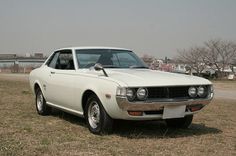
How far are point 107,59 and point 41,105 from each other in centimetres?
220

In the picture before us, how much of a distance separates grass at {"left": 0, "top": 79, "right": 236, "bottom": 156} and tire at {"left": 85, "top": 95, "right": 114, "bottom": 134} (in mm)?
123

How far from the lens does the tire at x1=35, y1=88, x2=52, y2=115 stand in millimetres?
8844

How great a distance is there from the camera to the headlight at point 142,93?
599 centimetres

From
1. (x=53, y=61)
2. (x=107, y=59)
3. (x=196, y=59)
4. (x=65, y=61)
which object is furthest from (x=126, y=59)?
(x=196, y=59)

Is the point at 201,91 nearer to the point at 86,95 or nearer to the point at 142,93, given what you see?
the point at 142,93

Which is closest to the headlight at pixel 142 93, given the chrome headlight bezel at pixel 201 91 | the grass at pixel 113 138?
the grass at pixel 113 138

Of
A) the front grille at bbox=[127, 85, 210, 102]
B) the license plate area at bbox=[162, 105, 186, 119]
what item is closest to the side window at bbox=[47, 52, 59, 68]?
the front grille at bbox=[127, 85, 210, 102]

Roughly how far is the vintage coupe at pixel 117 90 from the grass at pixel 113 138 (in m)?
0.32

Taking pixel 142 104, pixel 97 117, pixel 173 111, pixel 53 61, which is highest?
pixel 53 61

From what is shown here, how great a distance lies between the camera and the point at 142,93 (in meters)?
6.01

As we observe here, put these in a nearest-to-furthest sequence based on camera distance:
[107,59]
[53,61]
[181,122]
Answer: [181,122]
[107,59]
[53,61]

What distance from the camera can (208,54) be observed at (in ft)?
218

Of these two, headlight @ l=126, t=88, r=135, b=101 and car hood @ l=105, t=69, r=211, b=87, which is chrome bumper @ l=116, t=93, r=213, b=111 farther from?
car hood @ l=105, t=69, r=211, b=87

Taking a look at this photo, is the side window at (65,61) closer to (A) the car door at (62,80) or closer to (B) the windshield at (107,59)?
(A) the car door at (62,80)
